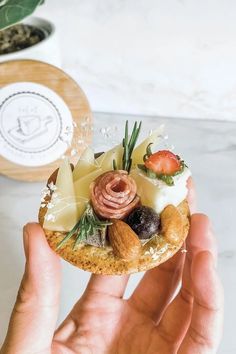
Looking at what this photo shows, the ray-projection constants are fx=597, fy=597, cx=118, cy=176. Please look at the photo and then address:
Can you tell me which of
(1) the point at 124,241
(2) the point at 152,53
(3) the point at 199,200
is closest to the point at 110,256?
(1) the point at 124,241

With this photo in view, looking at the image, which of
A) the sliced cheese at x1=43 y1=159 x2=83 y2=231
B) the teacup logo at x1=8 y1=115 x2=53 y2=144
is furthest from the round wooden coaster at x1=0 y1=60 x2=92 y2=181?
the sliced cheese at x1=43 y1=159 x2=83 y2=231

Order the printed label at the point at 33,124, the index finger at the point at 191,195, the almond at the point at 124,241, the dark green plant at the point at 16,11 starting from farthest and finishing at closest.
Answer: the printed label at the point at 33,124 < the dark green plant at the point at 16,11 < the index finger at the point at 191,195 < the almond at the point at 124,241

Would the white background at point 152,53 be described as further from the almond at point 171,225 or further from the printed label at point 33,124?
the almond at point 171,225

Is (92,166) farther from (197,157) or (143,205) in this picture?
(197,157)

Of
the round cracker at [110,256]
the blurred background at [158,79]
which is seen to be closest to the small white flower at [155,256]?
the round cracker at [110,256]

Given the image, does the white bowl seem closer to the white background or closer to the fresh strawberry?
the white background
